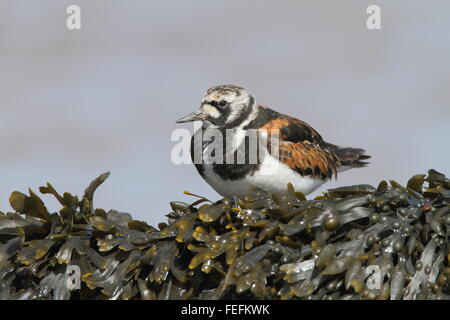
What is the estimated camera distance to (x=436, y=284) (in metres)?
4.43

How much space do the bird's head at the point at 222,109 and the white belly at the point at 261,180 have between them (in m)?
0.44

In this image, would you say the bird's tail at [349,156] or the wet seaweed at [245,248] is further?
the bird's tail at [349,156]

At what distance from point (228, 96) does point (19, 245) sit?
209cm

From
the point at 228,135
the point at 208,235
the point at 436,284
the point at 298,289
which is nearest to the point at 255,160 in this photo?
the point at 228,135

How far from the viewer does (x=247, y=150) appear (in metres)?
5.77

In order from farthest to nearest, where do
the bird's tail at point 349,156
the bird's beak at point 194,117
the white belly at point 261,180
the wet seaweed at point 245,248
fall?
the bird's tail at point 349,156, the bird's beak at point 194,117, the white belly at point 261,180, the wet seaweed at point 245,248

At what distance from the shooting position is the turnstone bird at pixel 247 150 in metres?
5.71

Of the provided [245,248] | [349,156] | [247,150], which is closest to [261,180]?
[247,150]

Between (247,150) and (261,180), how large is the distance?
0.27m

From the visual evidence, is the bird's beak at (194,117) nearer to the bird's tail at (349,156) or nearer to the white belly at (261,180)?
the white belly at (261,180)

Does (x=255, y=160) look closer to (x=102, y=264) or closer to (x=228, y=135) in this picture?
(x=228, y=135)

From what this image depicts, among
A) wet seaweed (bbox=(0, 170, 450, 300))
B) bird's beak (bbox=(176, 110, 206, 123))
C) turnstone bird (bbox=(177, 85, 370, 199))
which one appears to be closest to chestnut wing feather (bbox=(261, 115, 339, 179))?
turnstone bird (bbox=(177, 85, 370, 199))

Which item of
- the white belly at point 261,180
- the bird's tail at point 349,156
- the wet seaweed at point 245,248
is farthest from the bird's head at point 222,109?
the bird's tail at point 349,156
